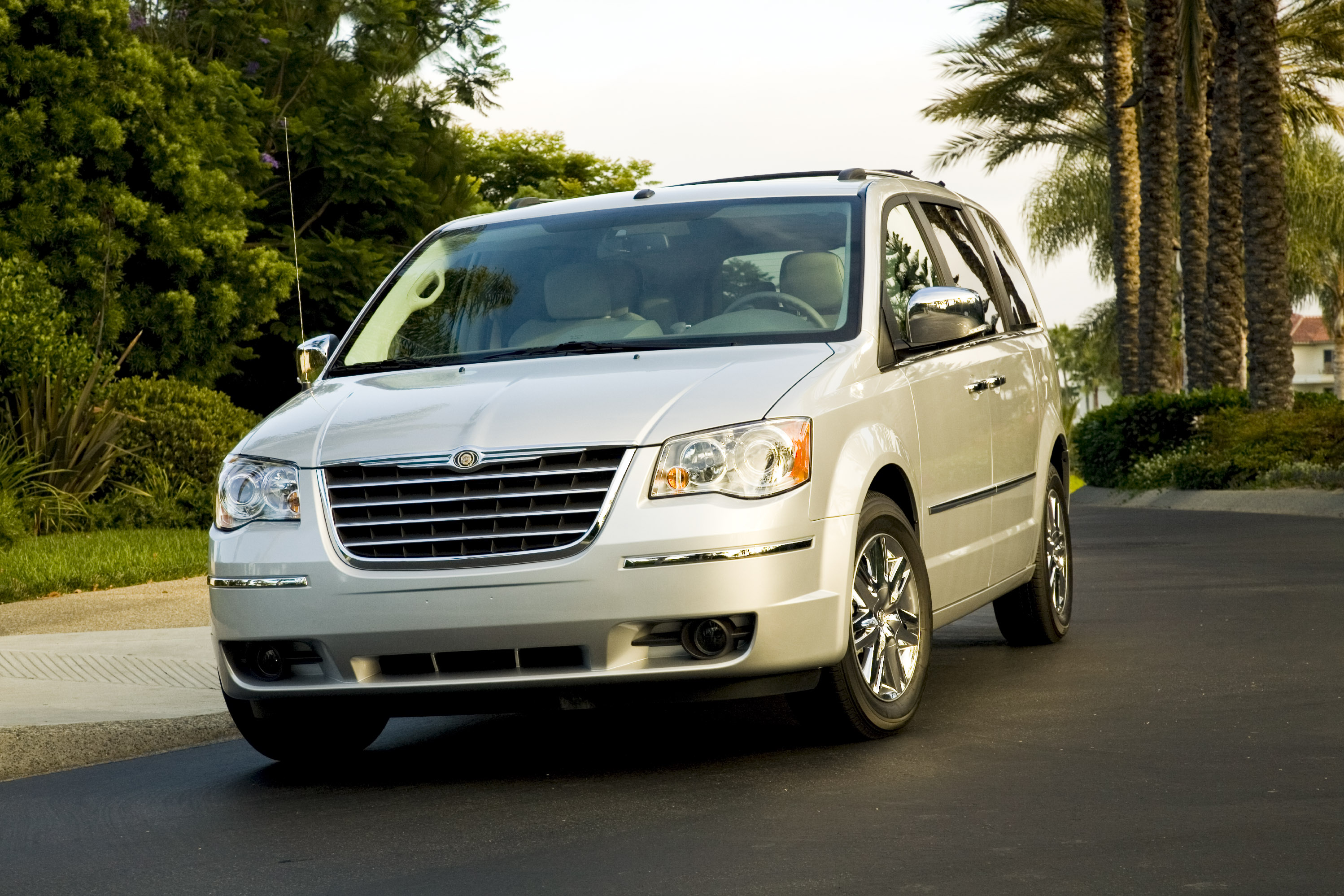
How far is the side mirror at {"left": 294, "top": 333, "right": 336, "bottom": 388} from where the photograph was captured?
302 inches

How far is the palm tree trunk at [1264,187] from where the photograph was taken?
22.6m

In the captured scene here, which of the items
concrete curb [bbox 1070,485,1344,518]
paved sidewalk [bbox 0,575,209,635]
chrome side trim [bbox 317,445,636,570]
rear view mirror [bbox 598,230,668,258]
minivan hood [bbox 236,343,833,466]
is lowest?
concrete curb [bbox 1070,485,1344,518]

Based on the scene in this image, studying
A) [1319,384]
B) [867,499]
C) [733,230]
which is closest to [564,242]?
[733,230]

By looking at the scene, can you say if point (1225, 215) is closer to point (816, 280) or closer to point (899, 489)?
point (816, 280)

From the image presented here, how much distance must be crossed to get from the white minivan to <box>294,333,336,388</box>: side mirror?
1.1 inches

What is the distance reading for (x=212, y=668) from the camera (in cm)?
891

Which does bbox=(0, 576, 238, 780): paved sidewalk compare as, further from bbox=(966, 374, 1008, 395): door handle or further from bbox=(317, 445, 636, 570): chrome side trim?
bbox=(966, 374, 1008, 395): door handle

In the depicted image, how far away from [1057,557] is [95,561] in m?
7.44

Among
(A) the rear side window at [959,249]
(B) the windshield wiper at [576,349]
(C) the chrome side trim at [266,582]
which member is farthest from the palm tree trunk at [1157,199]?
(C) the chrome side trim at [266,582]

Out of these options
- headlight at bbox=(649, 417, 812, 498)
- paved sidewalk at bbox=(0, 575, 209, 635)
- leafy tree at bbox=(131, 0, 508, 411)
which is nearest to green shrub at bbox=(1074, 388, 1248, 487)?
leafy tree at bbox=(131, 0, 508, 411)

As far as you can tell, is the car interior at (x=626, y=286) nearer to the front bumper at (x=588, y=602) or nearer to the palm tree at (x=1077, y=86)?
the front bumper at (x=588, y=602)

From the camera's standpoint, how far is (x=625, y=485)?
586 centimetres

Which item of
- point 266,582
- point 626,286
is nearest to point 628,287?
point 626,286

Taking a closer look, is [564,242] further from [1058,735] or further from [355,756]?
[1058,735]
